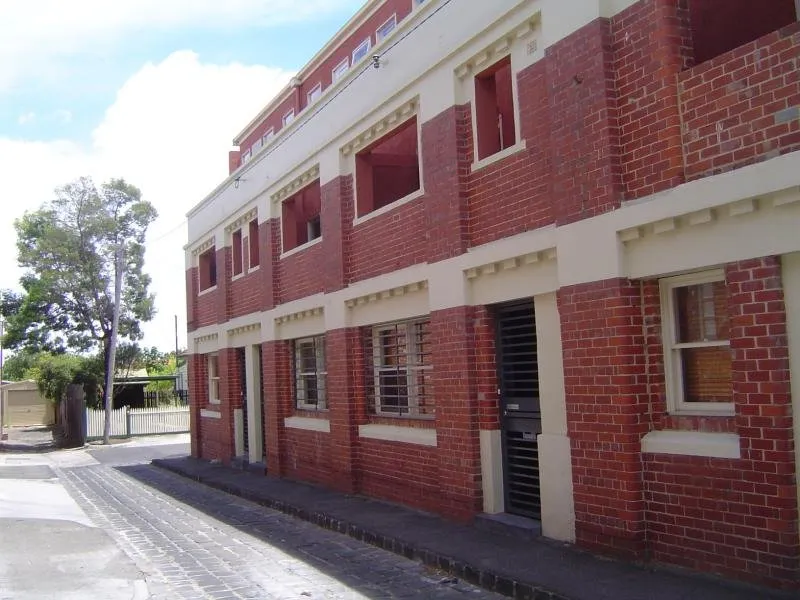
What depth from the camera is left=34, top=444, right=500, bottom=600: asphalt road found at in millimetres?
7555

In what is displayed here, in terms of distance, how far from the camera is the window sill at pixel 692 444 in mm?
6242

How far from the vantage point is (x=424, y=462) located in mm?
10562

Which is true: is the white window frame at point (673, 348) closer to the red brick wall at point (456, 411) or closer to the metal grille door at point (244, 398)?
the red brick wall at point (456, 411)

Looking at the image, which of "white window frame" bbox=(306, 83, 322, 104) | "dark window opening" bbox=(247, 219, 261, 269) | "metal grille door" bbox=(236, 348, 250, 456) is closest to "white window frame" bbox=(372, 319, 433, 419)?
"dark window opening" bbox=(247, 219, 261, 269)

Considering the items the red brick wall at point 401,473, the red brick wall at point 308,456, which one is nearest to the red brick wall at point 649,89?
the red brick wall at point 401,473

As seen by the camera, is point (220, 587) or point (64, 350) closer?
point (220, 587)

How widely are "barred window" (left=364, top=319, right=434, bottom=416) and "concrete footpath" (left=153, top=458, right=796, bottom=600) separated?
4.67 feet

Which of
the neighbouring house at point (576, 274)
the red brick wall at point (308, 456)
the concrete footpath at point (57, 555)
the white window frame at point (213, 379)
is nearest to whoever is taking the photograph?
the neighbouring house at point (576, 274)

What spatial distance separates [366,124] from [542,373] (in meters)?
5.27

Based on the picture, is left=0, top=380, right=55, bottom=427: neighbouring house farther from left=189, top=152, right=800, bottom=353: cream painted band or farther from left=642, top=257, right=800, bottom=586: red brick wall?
left=642, top=257, right=800, bottom=586: red brick wall

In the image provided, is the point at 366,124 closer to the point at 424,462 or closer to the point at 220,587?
the point at 424,462

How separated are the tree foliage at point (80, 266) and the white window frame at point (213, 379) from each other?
14.6 meters

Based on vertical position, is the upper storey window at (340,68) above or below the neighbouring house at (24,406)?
above

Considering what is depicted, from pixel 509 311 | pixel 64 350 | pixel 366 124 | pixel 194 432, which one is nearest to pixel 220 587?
pixel 509 311
